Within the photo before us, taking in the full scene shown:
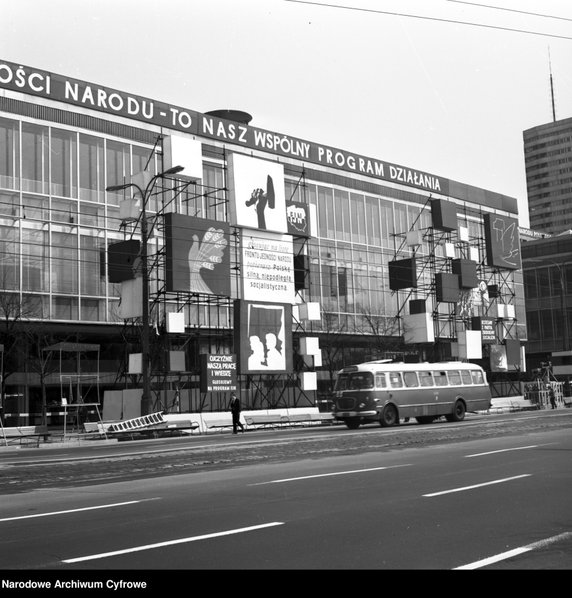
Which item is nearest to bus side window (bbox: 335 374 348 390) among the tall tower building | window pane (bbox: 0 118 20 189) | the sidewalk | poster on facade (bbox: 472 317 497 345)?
the sidewalk

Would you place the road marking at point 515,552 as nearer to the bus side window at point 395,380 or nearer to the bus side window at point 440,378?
the bus side window at point 395,380

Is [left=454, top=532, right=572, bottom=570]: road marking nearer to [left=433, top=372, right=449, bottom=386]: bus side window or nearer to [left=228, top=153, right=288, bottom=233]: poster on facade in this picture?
[left=433, top=372, right=449, bottom=386]: bus side window

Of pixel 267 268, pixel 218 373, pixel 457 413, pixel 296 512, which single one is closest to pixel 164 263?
pixel 267 268

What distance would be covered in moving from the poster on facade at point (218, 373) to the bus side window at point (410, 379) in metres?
12.0

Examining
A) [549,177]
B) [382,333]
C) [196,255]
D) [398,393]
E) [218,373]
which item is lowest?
[398,393]

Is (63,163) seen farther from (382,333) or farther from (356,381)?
(382,333)

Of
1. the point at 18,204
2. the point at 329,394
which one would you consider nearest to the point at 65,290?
the point at 18,204

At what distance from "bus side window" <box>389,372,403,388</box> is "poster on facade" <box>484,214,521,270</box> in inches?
1473

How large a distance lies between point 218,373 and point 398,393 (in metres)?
12.2

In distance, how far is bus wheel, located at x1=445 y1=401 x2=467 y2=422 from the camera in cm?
3688

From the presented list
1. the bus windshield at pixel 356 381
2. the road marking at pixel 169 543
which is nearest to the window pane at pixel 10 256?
the bus windshield at pixel 356 381

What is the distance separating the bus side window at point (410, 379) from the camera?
34594 mm

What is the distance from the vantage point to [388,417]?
33.7 metres

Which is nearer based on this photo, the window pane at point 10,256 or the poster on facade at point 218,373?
the poster on facade at point 218,373
